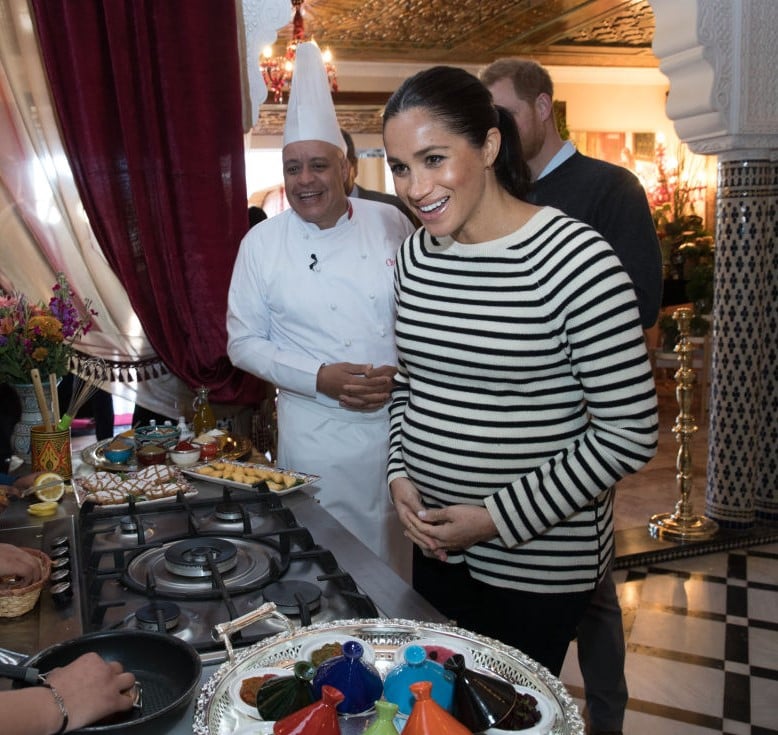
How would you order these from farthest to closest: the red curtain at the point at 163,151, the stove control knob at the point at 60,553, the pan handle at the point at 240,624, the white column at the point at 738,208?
the white column at the point at 738,208, the red curtain at the point at 163,151, the stove control knob at the point at 60,553, the pan handle at the point at 240,624

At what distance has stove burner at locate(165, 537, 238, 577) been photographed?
1258mm

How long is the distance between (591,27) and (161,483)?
22.1ft

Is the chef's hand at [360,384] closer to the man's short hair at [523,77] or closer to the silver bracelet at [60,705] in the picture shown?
Result: the man's short hair at [523,77]

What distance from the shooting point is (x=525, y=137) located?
221 cm

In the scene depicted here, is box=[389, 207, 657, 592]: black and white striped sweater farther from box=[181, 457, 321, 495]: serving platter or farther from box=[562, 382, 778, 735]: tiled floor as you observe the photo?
box=[562, 382, 778, 735]: tiled floor

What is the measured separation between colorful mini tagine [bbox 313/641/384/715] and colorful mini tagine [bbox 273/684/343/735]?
52mm

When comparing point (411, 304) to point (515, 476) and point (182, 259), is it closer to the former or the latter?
point (515, 476)

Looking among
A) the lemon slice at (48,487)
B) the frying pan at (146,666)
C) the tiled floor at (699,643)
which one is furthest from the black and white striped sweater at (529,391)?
the tiled floor at (699,643)

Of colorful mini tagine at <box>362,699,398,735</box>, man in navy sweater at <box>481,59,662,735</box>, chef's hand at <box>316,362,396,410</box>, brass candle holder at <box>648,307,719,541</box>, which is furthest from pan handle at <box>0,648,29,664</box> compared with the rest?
brass candle holder at <box>648,307,719,541</box>

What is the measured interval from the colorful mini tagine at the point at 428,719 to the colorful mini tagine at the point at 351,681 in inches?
3.9

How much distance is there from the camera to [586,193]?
2121mm

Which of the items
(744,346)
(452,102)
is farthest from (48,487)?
(744,346)

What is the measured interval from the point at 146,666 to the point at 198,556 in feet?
1.05

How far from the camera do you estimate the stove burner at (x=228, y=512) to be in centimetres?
155
